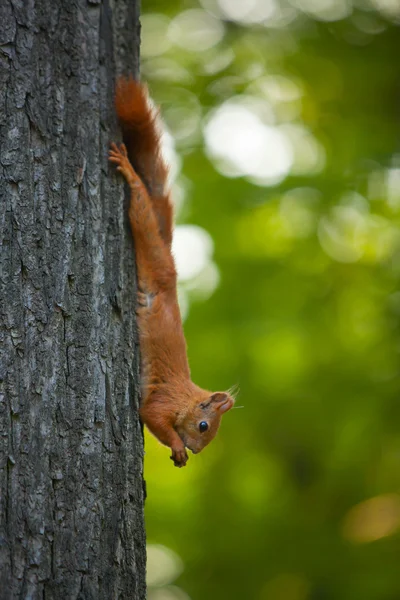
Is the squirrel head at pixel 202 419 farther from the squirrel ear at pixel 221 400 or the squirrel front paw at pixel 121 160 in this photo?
the squirrel front paw at pixel 121 160

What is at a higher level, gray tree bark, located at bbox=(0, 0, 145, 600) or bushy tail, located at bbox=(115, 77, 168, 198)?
bushy tail, located at bbox=(115, 77, 168, 198)

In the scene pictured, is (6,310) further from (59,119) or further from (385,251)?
(385,251)

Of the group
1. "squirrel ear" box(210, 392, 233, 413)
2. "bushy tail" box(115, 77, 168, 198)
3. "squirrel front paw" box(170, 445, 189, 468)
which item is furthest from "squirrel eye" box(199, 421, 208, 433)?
"bushy tail" box(115, 77, 168, 198)

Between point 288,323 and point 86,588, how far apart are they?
2588mm

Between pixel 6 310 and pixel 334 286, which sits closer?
pixel 6 310

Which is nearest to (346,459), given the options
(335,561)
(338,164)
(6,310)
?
(335,561)

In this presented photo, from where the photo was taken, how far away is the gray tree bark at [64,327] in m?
2.04

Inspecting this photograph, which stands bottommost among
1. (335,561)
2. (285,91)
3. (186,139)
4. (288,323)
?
(335,561)

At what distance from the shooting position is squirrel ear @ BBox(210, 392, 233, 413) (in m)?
3.52

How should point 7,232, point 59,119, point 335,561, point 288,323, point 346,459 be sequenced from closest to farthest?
point 7,232
point 59,119
point 335,561
point 346,459
point 288,323

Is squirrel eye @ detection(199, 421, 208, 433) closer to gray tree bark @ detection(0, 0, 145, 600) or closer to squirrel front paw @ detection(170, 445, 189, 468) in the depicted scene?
squirrel front paw @ detection(170, 445, 189, 468)

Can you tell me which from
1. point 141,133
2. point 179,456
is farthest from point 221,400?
point 141,133

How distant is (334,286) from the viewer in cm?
457

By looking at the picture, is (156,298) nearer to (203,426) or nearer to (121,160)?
(121,160)
